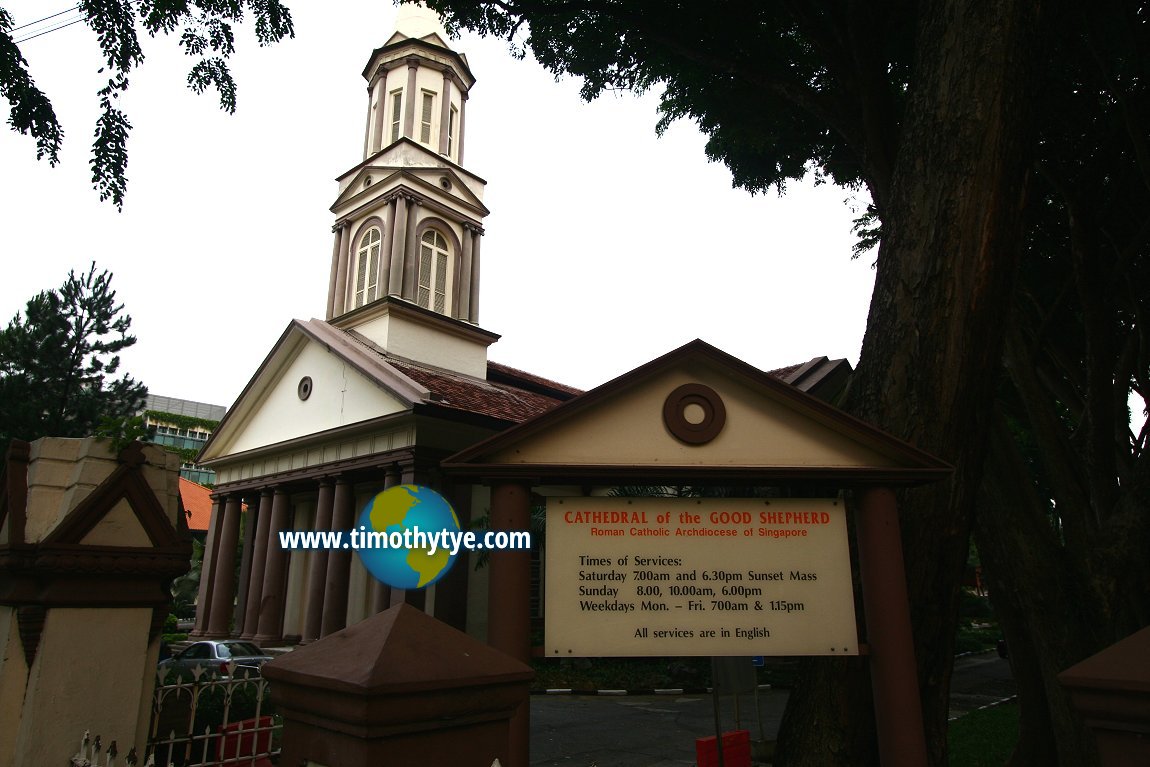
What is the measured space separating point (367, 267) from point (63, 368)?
508 inches

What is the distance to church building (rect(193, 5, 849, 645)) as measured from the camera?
17266 mm

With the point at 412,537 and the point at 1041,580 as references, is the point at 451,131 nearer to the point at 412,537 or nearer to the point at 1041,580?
the point at 412,537

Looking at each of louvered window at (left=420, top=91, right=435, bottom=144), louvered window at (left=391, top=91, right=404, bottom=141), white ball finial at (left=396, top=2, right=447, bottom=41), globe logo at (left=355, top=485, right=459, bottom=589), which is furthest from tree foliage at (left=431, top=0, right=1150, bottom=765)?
white ball finial at (left=396, top=2, right=447, bottom=41)

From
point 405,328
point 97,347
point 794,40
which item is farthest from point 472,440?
point 97,347

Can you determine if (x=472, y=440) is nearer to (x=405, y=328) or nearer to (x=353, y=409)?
(x=353, y=409)

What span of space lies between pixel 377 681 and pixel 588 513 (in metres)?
2.14

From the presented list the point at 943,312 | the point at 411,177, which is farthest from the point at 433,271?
the point at 943,312

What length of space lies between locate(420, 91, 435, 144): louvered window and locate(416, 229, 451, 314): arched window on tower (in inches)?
134

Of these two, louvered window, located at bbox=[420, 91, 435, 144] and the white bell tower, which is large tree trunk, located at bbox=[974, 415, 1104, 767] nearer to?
the white bell tower

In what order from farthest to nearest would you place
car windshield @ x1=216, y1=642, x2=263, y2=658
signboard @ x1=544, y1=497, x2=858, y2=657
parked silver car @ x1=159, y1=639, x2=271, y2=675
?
car windshield @ x1=216, y1=642, x2=263, y2=658, parked silver car @ x1=159, y1=639, x2=271, y2=675, signboard @ x1=544, y1=497, x2=858, y2=657

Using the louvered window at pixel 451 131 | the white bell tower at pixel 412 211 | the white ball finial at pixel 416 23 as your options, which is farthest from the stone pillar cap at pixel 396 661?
the white ball finial at pixel 416 23

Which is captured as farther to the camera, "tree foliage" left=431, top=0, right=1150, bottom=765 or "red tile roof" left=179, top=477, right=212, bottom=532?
"red tile roof" left=179, top=477, right=212, bottom=532

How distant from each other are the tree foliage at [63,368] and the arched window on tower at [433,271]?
11.6 meters

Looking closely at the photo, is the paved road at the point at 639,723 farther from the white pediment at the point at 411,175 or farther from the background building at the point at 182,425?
the background building at the point at 182,425
